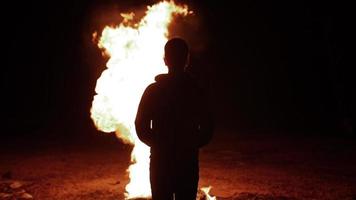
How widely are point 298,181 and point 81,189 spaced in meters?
4.43

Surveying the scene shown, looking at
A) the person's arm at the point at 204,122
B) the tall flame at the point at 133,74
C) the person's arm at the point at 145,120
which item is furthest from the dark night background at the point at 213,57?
the person's arm at the point at 145,120

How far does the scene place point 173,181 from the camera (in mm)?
3914

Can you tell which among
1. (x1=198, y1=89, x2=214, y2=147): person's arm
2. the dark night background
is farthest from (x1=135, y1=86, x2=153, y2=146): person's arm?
the dark night background

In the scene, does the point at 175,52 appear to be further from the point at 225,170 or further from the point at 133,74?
the point at 225,170

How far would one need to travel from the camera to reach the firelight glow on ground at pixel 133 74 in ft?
24.9

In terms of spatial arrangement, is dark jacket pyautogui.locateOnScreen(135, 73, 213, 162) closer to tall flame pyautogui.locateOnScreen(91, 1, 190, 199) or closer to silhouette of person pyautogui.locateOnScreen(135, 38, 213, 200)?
silhouette of person pyautogui.locateOnScreen(135, 38, 213, 200)

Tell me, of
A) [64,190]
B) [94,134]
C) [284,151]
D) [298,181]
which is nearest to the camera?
[64,190]

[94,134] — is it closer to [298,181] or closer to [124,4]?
[124,4]

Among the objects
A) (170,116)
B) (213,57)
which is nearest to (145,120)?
(170,116)

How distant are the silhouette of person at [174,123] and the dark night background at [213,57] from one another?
1917 centimetres

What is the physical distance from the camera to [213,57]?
87.1 ft

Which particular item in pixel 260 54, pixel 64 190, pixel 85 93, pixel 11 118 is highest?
pixel 260 54

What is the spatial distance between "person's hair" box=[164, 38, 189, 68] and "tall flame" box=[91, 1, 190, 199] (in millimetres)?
3668

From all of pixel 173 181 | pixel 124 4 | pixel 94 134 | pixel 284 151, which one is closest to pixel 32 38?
pixel 124 4
